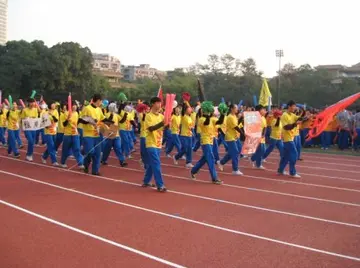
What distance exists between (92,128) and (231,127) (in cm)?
355

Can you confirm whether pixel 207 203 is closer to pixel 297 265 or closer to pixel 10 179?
pixel 297 265

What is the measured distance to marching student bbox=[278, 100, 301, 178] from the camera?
37.7 ft

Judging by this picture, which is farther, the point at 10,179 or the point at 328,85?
the point at 328,85

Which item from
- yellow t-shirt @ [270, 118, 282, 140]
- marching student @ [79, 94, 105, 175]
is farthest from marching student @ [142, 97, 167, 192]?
yellow t-shirt @ [270, 118, 282, 140]

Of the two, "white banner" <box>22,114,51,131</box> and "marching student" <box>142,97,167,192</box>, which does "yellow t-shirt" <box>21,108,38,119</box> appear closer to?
"white banner" <box>22,114,51,131</box>

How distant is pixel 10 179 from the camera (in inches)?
406

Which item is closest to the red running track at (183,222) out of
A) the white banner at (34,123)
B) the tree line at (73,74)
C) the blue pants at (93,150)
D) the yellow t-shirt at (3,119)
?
the blue pants at (93,150)

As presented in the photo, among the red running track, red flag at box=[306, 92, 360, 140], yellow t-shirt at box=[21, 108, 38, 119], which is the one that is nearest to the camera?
the red running track

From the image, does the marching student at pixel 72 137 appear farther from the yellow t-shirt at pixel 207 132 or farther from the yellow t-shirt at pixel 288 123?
the yellow t-shirt at pixel 288 123

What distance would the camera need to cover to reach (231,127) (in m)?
11.7

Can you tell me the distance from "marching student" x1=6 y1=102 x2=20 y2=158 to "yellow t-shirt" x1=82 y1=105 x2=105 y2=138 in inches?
183

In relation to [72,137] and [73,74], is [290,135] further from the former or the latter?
[73,74]

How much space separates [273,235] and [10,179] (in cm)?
661

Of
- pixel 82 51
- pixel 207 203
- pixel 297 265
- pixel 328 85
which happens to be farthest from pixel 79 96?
pixel 297 265
